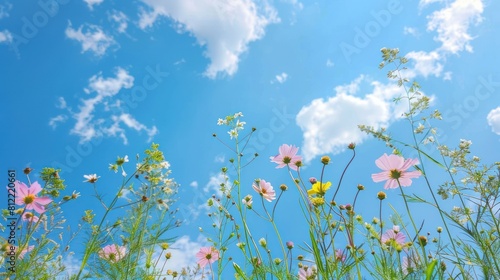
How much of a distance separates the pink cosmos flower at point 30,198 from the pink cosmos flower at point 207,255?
4.30ft

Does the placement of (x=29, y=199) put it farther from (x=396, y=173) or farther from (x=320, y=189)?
(x=396, y=173)

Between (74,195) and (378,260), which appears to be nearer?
(378,260)

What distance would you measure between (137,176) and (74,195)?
0.53 m

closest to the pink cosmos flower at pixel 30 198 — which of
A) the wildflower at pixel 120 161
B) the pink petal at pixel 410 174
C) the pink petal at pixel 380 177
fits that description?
the wildflower at pixel 120 161

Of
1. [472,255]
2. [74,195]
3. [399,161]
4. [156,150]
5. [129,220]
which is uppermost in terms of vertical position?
[156,150]

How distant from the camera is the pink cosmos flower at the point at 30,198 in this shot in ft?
5.16

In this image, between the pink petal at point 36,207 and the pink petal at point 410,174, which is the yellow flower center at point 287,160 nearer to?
the pink petal at point 410,174

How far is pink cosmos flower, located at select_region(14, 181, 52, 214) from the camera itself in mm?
1572

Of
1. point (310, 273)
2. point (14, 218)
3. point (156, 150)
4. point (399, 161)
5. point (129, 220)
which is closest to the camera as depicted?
point (399, 161)

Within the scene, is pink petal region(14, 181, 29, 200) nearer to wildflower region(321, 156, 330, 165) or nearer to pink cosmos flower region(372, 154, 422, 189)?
wildflower region(321, 156, 330, 165)

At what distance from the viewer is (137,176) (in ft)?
7.84

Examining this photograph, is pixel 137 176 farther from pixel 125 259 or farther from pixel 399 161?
pixel 399 161

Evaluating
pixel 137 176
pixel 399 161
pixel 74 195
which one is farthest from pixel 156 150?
pixel 399 161

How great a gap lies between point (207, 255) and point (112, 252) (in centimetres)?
69
